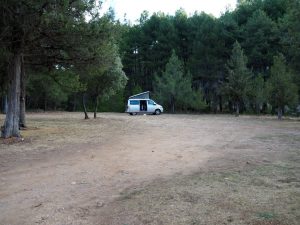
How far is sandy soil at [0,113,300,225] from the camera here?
5461 mm

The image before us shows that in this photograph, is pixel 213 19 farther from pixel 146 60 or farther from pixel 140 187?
pixel 140 187

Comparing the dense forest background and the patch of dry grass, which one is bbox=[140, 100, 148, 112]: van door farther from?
the patch of dry grass

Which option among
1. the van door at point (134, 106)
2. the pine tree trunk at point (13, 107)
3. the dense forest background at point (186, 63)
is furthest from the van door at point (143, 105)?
the pine tree trunk at point (13, 107)

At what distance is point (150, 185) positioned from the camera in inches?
289

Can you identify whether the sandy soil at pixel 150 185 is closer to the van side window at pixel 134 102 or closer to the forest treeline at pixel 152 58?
the forest treeline at pixel 152 58

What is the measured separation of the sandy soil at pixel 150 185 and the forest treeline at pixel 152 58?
4545 mm

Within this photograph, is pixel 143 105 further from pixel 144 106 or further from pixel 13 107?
pixel 13 107

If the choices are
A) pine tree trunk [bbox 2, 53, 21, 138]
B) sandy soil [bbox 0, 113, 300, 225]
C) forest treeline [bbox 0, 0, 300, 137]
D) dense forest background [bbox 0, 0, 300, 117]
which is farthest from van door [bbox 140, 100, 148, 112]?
sandy soil [bbox 0, 113, 300, 225]

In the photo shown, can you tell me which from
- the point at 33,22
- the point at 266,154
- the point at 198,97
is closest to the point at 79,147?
the point at 33,22

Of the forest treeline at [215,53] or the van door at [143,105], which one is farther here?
the van door at [143,105]

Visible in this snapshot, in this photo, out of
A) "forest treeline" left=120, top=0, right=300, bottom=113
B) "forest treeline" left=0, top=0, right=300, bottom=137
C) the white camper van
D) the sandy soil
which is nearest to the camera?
the sandy soil

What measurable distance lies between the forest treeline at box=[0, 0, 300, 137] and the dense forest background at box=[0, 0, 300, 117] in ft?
0.25

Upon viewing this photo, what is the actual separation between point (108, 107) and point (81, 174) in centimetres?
4847

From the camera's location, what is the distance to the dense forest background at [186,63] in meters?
A: 17.6
